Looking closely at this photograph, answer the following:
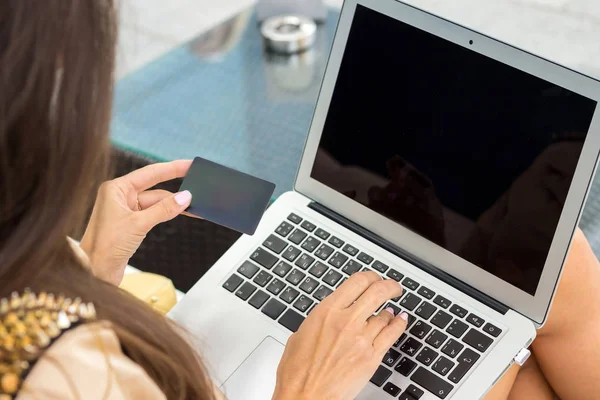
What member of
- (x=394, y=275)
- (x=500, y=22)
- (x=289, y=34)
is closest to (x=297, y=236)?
(x=394, y=275)

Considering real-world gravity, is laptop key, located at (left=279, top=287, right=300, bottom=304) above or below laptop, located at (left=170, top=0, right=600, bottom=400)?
below

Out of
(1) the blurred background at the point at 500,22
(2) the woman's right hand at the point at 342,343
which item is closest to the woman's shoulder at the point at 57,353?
(2) the woman's right hand at the point at 342,343

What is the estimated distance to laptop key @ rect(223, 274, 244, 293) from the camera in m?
0.78

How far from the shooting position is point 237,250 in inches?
Answer: 31.8

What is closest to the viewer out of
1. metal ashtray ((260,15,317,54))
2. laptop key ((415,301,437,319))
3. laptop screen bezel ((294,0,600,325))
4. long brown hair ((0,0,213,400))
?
long brown hair ((0,0,213,400))

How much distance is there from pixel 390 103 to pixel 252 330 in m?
0.30

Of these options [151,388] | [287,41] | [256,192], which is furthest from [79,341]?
[287,41]

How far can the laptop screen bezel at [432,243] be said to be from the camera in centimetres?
61

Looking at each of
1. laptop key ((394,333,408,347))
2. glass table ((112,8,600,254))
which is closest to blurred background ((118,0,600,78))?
glass table ((112,8,600,254))

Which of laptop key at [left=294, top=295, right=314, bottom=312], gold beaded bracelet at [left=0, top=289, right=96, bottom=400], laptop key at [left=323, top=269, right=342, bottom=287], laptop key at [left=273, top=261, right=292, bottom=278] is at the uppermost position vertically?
gold beaded bracelet at [left=0, top=289, right=96, bottom=400]

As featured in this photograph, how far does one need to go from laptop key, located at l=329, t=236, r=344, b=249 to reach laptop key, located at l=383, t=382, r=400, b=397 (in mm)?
178

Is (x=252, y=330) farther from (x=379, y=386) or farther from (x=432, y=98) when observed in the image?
(x=432, y=98)

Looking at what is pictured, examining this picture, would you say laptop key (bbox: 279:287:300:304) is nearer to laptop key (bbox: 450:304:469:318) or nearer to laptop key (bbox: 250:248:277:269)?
laptop key (bbox: 250:248:277:269)

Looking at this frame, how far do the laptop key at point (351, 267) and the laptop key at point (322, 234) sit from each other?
0.15 ft
